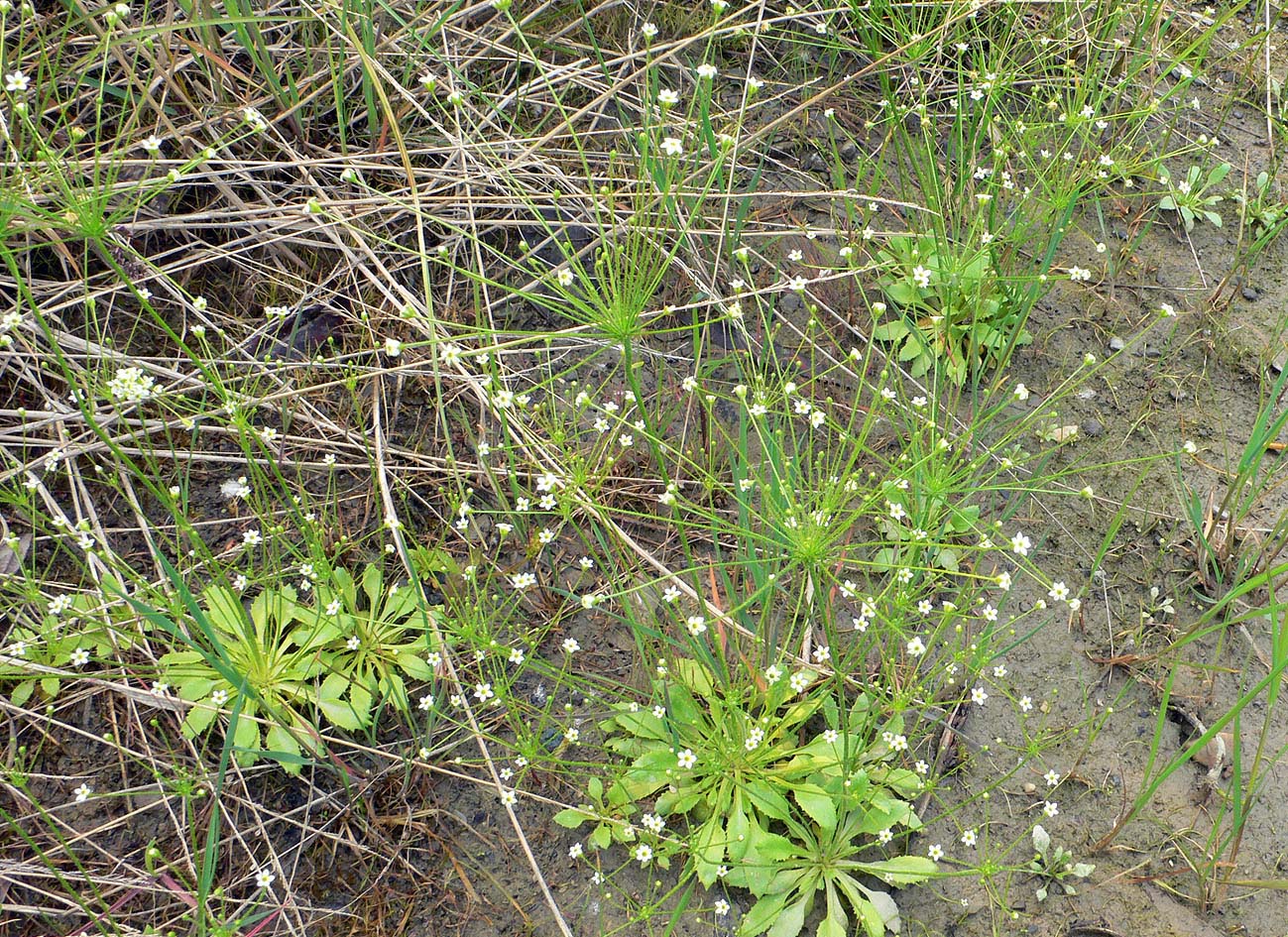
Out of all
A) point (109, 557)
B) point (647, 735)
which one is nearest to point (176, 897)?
point (109, 557)

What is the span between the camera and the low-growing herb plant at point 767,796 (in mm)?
2529

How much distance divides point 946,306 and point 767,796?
179cm

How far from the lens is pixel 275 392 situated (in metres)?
3.21

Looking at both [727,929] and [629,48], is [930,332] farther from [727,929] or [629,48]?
[727,929]

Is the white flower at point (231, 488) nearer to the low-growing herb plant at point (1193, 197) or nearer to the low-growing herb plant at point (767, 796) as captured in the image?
the low-growing herb plant at point (767, 796)

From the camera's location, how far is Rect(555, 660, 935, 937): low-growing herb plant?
8.30 feet

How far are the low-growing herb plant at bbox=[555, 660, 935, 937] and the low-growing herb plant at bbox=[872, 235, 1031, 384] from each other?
1.31 meters

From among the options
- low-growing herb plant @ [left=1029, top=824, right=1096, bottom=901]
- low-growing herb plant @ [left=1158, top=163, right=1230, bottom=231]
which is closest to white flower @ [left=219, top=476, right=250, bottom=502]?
low-growing herb plant @ [left=1029, top=824, right=1096, bottom=901]

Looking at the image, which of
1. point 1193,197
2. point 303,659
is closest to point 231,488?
point 303,659

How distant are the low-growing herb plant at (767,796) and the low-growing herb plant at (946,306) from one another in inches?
51.7

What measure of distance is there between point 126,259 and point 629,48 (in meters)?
2.16

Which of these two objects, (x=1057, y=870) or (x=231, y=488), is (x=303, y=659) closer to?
(x=231, y=488)

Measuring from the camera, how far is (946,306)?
325cm

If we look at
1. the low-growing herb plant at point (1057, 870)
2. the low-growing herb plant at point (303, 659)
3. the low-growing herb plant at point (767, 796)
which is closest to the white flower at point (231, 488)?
the low-growing herb plant at point (303, 659)
